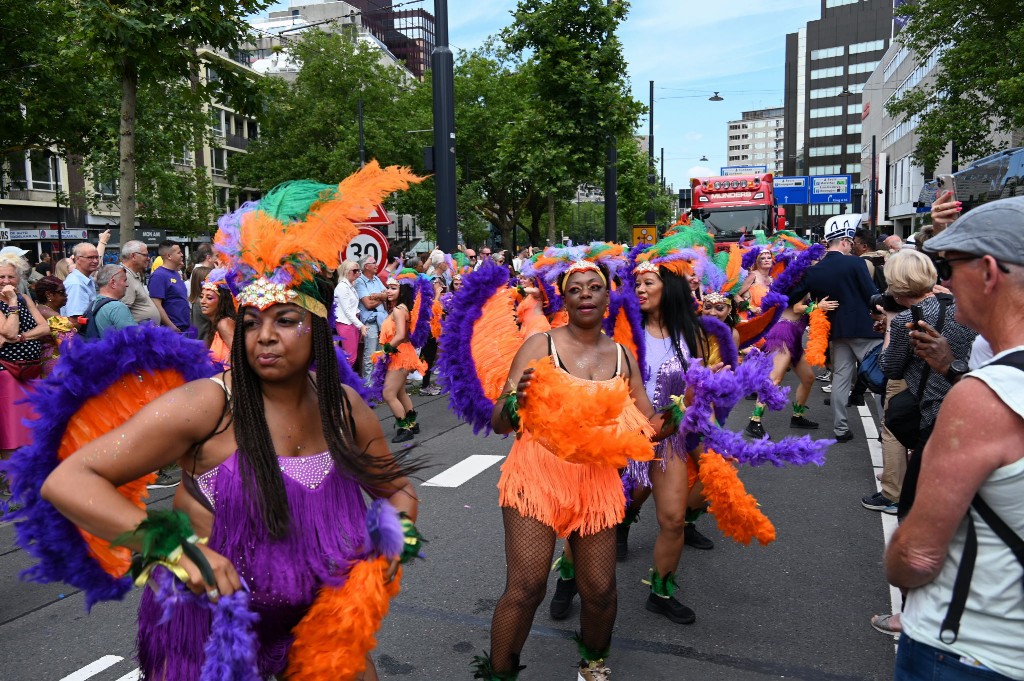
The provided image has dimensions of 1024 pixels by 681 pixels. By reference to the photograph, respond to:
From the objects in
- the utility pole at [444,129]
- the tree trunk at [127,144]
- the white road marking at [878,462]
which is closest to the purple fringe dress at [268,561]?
the white road marking at [878,462]

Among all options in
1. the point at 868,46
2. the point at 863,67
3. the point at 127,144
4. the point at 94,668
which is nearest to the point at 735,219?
the point at 127,144

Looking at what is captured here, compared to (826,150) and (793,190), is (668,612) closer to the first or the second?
(793,190)

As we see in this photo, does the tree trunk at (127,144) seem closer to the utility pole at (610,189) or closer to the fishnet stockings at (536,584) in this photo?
the fishnet stockings at (536,584)

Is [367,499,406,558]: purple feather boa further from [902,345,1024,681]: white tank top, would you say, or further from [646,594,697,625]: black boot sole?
[646,594,697,625]: black boot sole

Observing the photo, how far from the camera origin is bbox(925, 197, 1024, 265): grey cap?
1.67 metres

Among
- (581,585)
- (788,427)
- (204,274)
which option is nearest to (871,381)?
(581,585)

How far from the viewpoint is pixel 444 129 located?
11023mm

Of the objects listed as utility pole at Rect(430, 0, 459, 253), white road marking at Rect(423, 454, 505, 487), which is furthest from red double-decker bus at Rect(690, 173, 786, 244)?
white road marking at Rect(423, 454, 505, 487)

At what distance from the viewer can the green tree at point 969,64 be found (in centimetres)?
1819

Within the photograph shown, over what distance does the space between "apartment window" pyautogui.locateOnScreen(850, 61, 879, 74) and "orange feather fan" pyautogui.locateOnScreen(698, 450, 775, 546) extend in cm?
11956

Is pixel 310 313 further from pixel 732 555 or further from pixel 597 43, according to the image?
pixel 597 43

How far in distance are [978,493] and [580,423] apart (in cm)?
156

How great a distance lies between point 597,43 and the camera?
16547 mm

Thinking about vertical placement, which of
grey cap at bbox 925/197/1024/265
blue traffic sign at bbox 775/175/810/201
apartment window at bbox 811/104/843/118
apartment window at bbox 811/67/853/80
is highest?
apartment window at bbox 811/67/853/80
